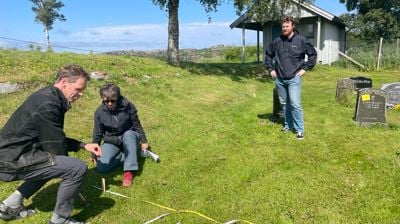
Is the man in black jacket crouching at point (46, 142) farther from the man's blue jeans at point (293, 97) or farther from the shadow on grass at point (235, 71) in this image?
the shadow on grass at point (235, 71)

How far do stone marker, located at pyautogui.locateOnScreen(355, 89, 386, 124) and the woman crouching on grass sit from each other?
4.98m

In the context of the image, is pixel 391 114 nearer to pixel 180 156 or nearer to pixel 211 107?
pixel 211 107

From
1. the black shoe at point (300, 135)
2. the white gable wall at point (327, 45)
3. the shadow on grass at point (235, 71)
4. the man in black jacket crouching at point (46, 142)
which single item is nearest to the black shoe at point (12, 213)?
the man in black jacket crouching at point (46, 142)

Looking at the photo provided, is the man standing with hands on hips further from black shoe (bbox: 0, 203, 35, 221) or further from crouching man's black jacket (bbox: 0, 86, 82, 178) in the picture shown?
black shoe (bbox: 0, 203, 35, 221)

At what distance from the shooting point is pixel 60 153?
4.29 meters

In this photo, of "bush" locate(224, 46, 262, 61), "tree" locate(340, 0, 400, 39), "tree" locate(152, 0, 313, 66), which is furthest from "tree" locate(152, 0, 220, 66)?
"tree" locate(340, 0, 400, 39)

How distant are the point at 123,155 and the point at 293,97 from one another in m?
3.30

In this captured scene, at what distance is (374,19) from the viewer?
4038 cm

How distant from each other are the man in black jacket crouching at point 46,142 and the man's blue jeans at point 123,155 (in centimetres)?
148

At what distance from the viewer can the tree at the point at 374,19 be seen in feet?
130

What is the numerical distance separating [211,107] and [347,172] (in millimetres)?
5859

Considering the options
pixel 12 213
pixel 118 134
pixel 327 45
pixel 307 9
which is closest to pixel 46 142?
pixel 12 213

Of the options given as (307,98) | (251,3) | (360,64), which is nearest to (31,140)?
(307,98)

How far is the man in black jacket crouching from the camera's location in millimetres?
4023
